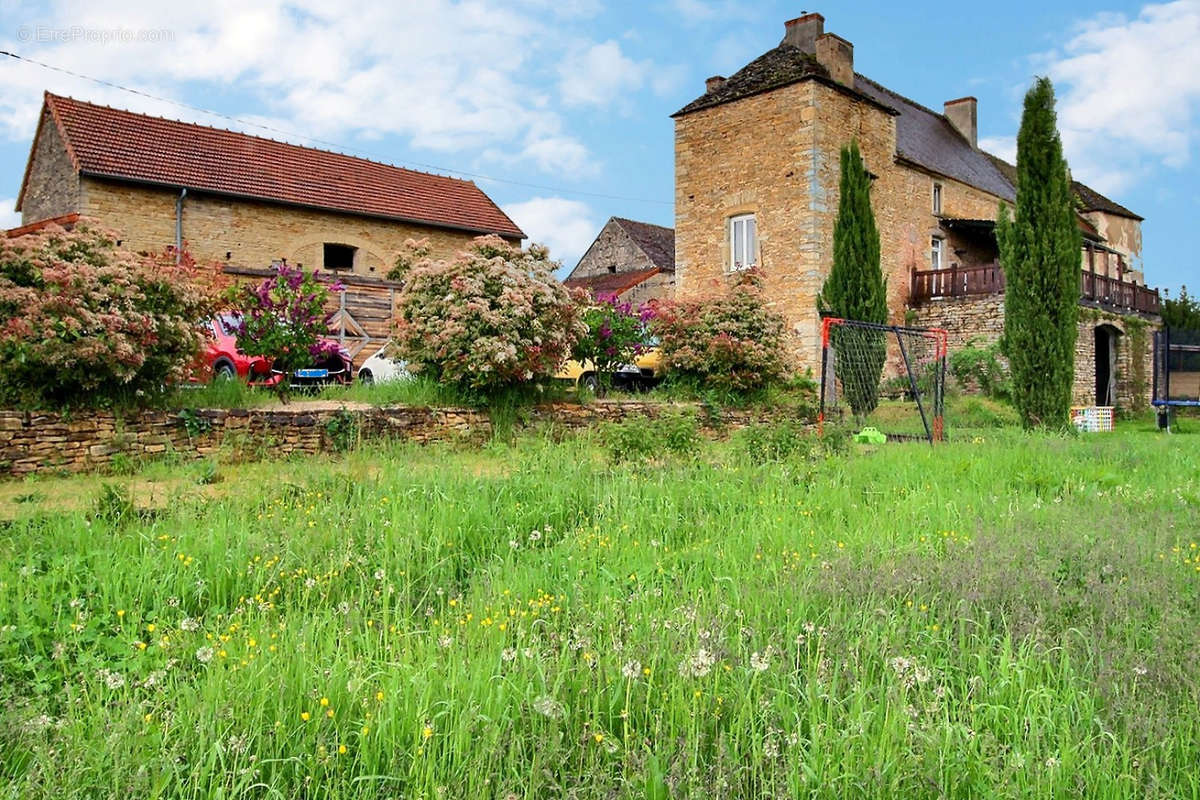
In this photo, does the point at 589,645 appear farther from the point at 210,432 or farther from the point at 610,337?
the point at 610,337

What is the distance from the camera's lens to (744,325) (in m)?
13.2

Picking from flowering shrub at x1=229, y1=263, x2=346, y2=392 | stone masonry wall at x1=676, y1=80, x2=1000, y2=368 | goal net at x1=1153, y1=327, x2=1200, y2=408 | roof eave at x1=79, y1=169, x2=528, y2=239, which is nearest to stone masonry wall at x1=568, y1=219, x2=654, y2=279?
roof eave at x1=79, y1=169, x2=528, y2=239

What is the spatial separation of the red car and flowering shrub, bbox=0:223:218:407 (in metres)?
1.38

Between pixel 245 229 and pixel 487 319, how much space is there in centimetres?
1644

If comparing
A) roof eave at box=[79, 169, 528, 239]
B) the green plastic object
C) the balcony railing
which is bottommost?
the green plastic object

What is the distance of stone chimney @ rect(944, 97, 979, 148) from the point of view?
109 ft

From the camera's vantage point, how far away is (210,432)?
8414 mm

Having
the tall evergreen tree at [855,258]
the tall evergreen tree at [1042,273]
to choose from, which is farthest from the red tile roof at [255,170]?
the tall evergreen tree at [1042,273]

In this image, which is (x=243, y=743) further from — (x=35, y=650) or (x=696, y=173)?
(x=696, y=173)

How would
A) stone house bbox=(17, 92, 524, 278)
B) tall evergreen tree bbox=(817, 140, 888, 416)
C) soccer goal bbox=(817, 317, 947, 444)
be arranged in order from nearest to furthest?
1. soccer goal bbox=(817, 317, 947, 444)
2. tall evergreen tree bbox=(817, 140, 888, 416)
3. stone house bbox=(17, 92, 524, 278)

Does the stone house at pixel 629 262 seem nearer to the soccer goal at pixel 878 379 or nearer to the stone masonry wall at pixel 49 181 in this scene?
the soccer goal at pixel 878 379

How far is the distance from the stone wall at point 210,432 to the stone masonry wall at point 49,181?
53.1 ft

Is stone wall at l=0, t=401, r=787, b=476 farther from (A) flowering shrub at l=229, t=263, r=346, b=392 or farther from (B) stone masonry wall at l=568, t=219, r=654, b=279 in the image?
(B) stone masonry wall at l=568, t=219, r=654, b=279

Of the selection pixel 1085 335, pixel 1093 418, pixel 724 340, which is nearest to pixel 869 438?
pixel 724 340
